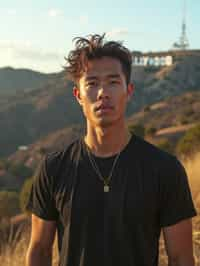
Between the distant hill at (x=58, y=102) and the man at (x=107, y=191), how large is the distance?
6626 centimetres

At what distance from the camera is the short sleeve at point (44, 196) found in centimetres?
273

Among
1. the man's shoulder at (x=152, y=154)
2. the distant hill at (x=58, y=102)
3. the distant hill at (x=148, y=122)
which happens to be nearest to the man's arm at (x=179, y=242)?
the man's shoulder at (x=152, y=154)

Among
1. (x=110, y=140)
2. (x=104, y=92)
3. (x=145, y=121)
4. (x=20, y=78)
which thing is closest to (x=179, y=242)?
(x=110, y=140)

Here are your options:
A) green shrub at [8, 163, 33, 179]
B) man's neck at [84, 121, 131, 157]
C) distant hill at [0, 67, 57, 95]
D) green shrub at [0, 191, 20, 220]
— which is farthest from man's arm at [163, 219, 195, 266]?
distant hill at [0, 67, 57, 95]

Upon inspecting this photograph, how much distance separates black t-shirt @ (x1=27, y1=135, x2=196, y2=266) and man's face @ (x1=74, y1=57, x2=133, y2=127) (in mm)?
188

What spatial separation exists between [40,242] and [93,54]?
1040 mm

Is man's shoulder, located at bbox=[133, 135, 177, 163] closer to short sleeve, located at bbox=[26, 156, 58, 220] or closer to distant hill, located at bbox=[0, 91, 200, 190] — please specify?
short sleeve, located at bbox=[26, 156, 58, 220]

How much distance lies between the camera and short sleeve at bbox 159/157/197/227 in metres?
2.52

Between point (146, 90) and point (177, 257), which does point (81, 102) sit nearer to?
point (177, 257)

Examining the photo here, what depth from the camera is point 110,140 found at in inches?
106

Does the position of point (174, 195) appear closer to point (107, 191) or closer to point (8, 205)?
point (107, 191)

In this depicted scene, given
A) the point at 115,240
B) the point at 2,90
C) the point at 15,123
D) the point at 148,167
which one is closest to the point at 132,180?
the point at 148,167

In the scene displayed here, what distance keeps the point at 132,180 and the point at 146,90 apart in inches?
3543

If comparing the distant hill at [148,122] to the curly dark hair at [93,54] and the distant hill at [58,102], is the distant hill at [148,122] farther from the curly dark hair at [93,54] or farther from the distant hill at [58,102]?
the curly dark hair at [93,54]
